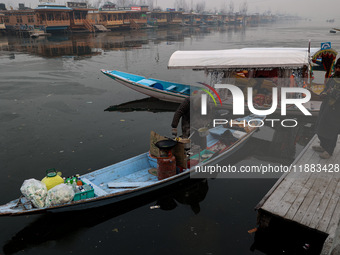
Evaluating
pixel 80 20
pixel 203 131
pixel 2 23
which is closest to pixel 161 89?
pixel 203 131

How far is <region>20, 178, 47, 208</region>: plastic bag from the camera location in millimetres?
5504

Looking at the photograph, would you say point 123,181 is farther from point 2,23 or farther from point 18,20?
point 18,20

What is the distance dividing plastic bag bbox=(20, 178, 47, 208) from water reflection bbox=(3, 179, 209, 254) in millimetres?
690

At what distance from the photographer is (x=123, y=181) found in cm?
702

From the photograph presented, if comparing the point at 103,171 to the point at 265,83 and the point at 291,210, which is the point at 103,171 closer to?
the point at 291,210

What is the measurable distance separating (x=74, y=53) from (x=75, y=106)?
2088 centimetres

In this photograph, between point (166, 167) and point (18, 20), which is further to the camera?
point (18, 20)

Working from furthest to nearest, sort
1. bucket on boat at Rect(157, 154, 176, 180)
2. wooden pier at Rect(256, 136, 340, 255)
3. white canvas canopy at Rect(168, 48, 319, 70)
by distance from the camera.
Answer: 1. white canvas canopy at Rect(168, 48, 319, 70)
2. bucket on boat at Rect(157, 154, 176, 180)
3. wooden pier at Rect(256, 136, 340, 255)

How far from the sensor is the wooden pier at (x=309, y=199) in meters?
5.03

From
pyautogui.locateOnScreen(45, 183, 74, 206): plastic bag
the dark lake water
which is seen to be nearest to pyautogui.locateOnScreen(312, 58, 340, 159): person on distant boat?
the dark lake water

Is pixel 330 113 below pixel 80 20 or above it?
below

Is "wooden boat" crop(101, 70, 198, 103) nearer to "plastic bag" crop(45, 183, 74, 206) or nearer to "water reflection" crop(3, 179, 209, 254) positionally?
"water reflection" crop(3, 179, 209, 254)

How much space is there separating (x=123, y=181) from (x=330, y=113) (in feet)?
17.8

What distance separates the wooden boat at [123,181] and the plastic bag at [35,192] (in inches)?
5.9
